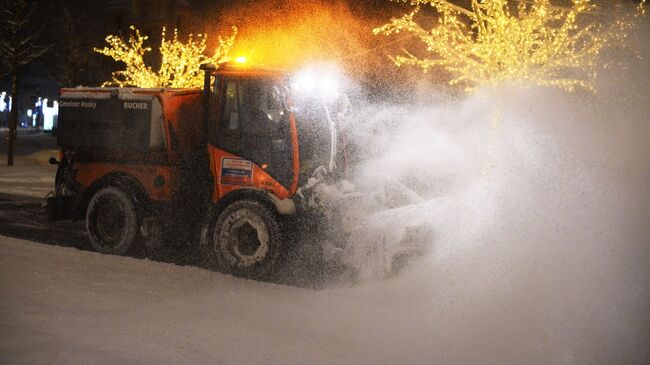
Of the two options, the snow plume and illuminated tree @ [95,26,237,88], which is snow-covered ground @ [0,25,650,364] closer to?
the snow plume

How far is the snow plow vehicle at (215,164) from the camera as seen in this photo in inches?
298

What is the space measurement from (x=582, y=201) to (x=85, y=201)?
6.25 m

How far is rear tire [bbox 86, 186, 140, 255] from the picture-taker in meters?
8.38

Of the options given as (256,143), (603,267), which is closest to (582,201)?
(603,267)

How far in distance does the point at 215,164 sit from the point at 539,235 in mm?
3787

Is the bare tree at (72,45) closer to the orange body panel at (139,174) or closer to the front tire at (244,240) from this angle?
the orange body panel at (139,174)

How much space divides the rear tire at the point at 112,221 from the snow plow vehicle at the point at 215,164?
13 millimetres

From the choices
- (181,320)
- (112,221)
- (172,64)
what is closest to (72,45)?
(172,64)

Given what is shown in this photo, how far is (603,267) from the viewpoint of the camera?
6184mm

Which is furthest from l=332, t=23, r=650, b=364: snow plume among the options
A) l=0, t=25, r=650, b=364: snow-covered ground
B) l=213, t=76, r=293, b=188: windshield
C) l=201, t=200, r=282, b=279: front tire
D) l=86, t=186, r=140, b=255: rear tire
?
l=86, t=186, r=140, b=255: rear tire

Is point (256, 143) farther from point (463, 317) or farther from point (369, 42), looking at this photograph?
point (369, 42)

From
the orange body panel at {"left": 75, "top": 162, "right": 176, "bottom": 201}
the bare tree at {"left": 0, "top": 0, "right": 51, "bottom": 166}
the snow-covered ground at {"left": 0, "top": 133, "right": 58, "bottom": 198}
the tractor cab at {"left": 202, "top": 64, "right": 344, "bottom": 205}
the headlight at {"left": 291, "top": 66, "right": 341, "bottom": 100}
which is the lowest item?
the snow-covered ground at {"left": 0, "top": 133, "right": 58, "bottom": 198}

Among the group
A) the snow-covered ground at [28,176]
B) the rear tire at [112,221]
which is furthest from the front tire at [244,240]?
the snow-covered ground at [28,176]

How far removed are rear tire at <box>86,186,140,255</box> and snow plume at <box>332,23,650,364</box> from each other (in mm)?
2968
